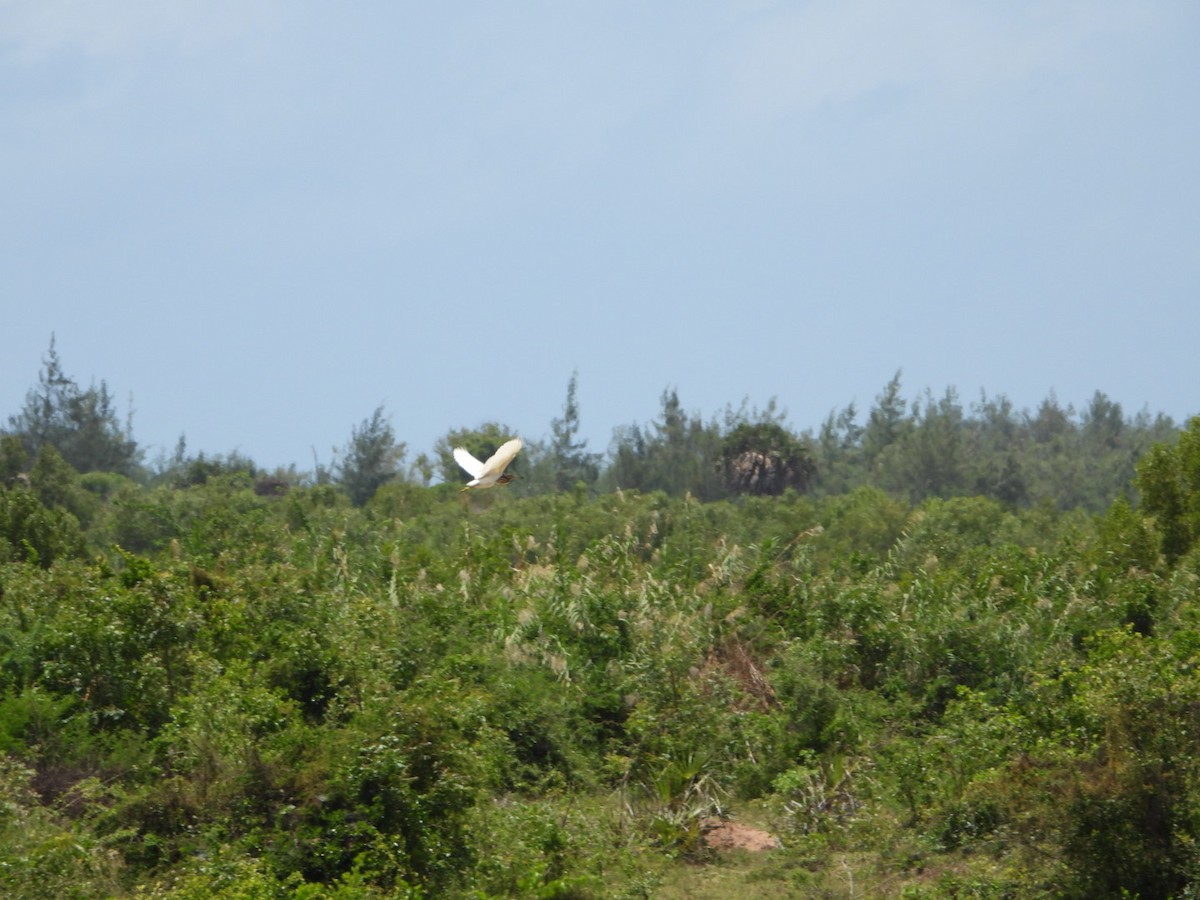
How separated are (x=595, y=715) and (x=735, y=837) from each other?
266 cm

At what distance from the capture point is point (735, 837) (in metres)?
13.1

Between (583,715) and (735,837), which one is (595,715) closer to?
(583,715)

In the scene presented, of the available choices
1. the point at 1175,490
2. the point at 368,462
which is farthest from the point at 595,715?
the point at 368,462

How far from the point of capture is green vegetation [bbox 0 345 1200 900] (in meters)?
10.1

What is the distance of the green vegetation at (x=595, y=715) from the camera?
10.1 meters

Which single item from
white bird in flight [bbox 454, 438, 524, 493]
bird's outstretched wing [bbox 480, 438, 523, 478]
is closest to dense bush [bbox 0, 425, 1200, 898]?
white bird in flight [bbox 454, 438, 524, 493]

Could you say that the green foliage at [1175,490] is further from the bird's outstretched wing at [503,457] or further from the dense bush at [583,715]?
the bird's outstretched wing at [503,457]

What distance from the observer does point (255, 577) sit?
1470 cm

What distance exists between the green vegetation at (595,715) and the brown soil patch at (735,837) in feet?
0.40

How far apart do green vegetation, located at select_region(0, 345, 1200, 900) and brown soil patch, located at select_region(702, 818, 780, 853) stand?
0.12m

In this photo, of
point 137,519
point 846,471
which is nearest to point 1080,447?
point 846,471

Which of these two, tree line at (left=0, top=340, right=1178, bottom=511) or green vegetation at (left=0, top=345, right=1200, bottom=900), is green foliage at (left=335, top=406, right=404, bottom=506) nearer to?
tree line at (left=0, top=340, right=1178, bottom=511)

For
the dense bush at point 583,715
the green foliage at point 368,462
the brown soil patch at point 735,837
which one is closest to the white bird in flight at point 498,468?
the dense bush at point 583,715

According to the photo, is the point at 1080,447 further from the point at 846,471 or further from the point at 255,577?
the point at 255,577
